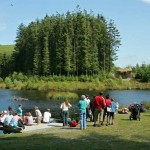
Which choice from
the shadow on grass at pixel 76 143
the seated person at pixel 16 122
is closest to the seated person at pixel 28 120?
the seated person at pixel 16 122

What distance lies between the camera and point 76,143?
63.4 feet

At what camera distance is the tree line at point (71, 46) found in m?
116

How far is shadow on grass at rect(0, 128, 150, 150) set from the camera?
18062 millimetres

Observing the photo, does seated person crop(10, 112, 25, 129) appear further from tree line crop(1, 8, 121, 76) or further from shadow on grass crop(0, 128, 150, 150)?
tree line crop(1, 8, 121, 76)

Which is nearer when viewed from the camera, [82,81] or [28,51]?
[82,81]

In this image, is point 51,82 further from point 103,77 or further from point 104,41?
point 104,41

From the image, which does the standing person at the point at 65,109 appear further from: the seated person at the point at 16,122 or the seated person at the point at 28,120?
the seated person at the point at 28,120

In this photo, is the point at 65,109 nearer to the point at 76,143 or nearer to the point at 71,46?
the point at 76,143

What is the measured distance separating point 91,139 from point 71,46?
9623 cm

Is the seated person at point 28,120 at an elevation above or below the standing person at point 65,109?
below

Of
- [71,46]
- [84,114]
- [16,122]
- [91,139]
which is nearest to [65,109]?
[84,114]

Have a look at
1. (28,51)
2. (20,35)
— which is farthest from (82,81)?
(20,35)

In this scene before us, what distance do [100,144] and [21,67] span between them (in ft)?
395

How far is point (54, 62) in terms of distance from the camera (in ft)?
393
